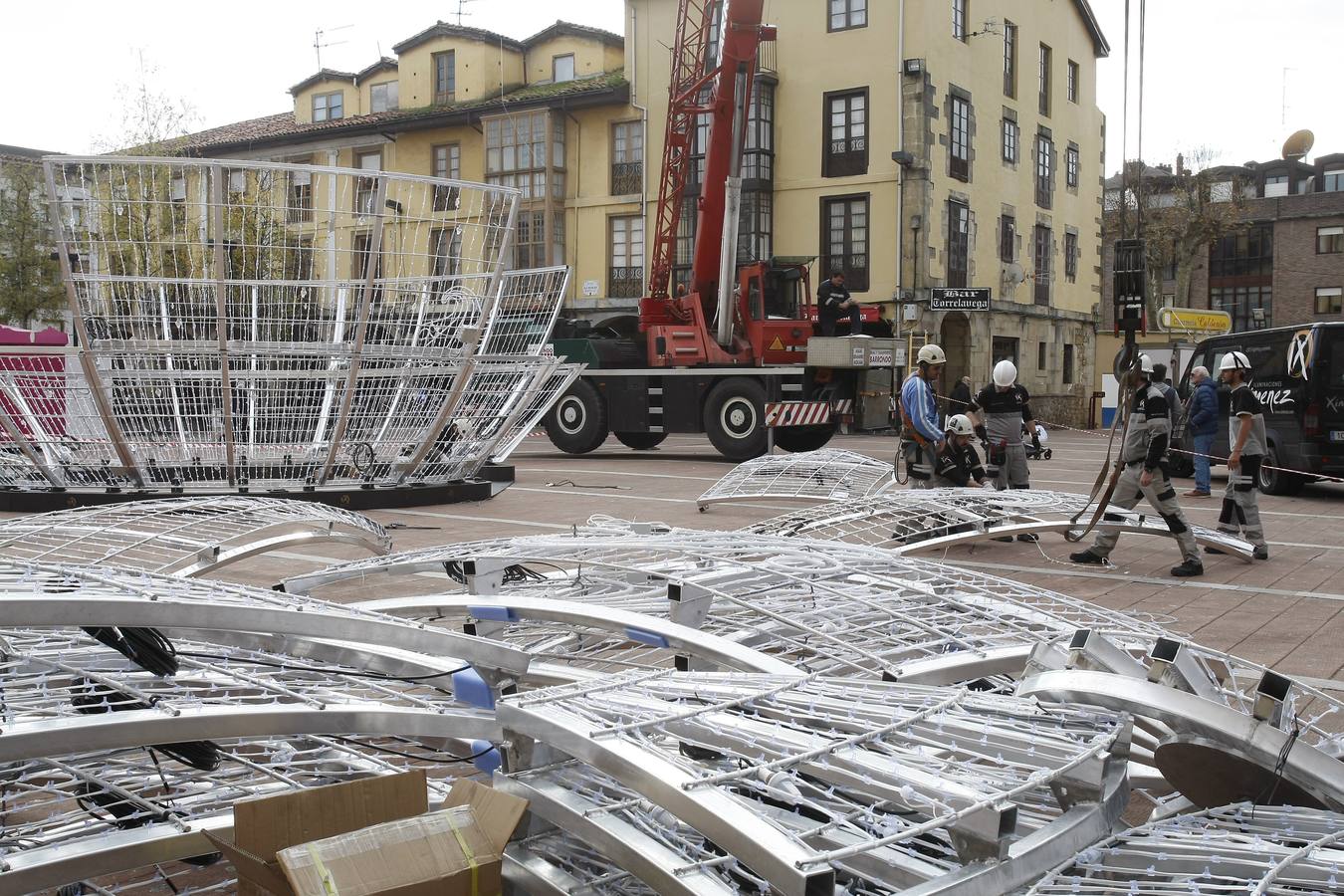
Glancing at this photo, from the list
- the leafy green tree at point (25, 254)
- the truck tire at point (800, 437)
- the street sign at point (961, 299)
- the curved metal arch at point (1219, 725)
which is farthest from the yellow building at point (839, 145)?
the curved metal arch at point (1219, 725)

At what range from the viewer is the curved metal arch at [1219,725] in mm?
2486

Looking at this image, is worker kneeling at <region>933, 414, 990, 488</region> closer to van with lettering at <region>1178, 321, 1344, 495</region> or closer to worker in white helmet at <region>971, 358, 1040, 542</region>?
worker in white helmet at <region>971, 358, 1040, 542</region>

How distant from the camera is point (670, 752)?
2.44 meters

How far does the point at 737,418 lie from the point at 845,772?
56.9ft

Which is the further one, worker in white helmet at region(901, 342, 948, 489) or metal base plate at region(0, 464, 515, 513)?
metal base plate at region(0, 464, 515, 513)

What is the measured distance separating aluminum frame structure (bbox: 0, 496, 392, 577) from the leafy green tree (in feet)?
98.3

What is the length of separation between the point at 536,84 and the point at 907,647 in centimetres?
3455

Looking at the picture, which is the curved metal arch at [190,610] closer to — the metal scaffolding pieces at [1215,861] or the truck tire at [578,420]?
the metal scaffolding pieces at [1215,861]

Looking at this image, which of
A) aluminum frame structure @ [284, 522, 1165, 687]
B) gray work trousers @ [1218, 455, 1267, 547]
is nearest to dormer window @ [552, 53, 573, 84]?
gray work trousers @ [1218, 455, 1267, 547]

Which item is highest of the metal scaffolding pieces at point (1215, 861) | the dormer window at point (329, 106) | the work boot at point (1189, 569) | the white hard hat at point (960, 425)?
the dormer window at point (329, 106)

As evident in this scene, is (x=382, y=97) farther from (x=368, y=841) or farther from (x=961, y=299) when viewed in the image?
(x=368, y=841)

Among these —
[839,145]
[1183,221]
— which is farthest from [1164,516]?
[1183,221]

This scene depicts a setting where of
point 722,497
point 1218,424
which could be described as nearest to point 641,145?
point 1218,424

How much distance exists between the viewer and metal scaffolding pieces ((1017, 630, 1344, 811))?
2.49m
